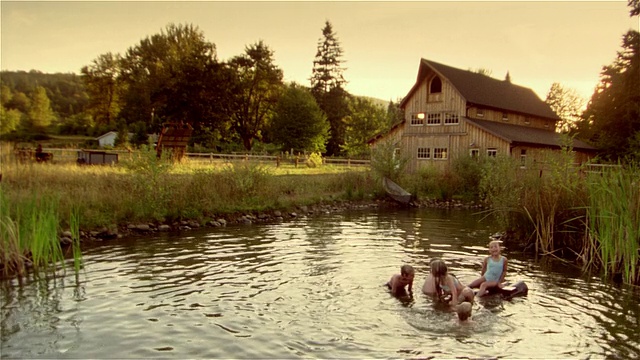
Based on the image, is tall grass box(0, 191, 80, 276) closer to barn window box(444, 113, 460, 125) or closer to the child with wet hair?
the child with wet hair

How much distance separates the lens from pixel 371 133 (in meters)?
67.1

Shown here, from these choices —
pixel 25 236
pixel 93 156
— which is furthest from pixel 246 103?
pixel 25 236

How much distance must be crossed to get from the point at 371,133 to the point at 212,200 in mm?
49704

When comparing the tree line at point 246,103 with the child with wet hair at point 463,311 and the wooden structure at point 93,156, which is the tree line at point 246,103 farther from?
the child with wet hair at point 463,311

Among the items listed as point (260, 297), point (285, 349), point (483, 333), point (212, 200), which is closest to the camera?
point (285, 349)

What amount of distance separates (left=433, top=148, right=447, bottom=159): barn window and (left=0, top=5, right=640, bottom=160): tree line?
16687 millimetres

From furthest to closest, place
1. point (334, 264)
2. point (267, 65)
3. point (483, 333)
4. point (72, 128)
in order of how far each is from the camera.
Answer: point (72, 128)
point (267, 65)
point (334, 264)
point (483, 333)

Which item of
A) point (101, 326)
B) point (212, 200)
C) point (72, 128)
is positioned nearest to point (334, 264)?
point (101, 326)

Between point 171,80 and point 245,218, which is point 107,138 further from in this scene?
point 245,218

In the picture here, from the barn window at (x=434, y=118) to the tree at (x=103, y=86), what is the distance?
61.3 m

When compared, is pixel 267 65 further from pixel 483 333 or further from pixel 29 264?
pixel 483 333

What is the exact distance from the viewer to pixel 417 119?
139 ft

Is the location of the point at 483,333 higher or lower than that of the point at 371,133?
lower

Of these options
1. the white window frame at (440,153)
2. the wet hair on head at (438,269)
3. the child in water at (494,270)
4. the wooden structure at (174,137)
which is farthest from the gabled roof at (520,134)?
the wet hair on head at (438,269)
